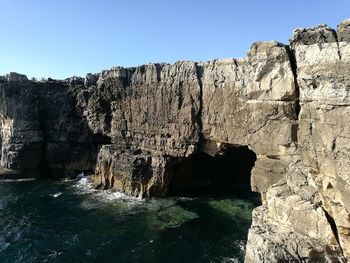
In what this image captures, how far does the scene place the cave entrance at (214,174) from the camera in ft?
128

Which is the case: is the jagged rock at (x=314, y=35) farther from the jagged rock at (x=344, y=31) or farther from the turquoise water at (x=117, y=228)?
the turquoise water at (x=117, y=228)

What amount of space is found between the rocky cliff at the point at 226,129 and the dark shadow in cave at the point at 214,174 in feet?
0.84

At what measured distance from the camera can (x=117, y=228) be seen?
2922 cm

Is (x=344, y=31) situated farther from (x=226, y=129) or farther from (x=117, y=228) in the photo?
(x=117, y=228)

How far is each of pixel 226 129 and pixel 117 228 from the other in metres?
13.0

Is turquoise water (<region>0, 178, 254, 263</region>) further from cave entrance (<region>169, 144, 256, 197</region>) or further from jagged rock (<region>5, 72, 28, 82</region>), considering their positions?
jagged rock (<region>5, 72, 28, 82</region>)

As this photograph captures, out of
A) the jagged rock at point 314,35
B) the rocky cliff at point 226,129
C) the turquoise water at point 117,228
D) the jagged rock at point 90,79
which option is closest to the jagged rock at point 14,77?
the rocky cliff at point 226,129

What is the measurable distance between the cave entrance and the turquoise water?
283 cm

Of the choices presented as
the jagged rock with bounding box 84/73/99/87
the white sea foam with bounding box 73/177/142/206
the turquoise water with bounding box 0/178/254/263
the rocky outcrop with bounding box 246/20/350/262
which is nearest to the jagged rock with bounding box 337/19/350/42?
the rocky outcrop with bounding box 246/20/350/262

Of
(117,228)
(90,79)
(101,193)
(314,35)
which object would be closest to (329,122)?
(314,35)

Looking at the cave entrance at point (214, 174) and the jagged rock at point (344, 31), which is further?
the cave entrance at point (214, 174)

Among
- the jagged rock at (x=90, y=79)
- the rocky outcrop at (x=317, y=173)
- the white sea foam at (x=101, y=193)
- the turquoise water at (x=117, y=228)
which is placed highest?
the jagged rock at (x=90, y=79)

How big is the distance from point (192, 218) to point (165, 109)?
40.2 ft

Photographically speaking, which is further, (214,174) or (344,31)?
(214,174)
